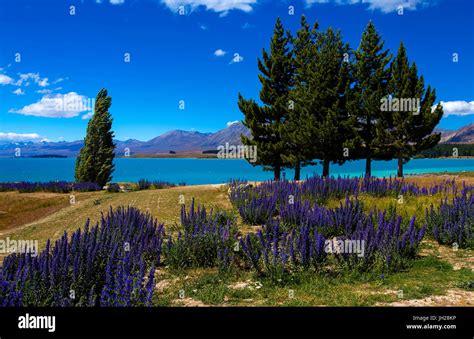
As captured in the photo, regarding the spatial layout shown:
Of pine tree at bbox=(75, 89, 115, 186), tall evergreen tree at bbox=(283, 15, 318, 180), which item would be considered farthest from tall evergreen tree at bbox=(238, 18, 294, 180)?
pine tree at bbox=(75, 89, 115, 186)

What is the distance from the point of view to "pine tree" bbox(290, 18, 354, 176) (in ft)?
92.1

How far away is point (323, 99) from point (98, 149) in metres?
18.3

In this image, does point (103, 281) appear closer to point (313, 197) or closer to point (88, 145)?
point (313, 197)

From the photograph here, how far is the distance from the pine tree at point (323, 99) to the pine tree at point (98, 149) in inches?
598

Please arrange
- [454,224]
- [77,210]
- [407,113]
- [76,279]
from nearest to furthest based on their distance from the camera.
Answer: [76,279] → [454,224] → [77,210] → [407,113]

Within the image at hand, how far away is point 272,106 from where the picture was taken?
29953 mm

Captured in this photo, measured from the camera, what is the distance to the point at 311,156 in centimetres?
2962

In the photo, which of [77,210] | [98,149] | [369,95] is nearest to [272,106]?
[369,95]

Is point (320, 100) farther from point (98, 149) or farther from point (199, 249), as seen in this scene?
point (199, 249)

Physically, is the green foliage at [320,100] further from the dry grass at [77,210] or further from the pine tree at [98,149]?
the pine tree at [98,149]

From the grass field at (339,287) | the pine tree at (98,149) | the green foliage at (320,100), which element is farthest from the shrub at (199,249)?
the pine tree at (98,149)

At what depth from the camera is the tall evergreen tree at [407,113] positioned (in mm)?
28422
